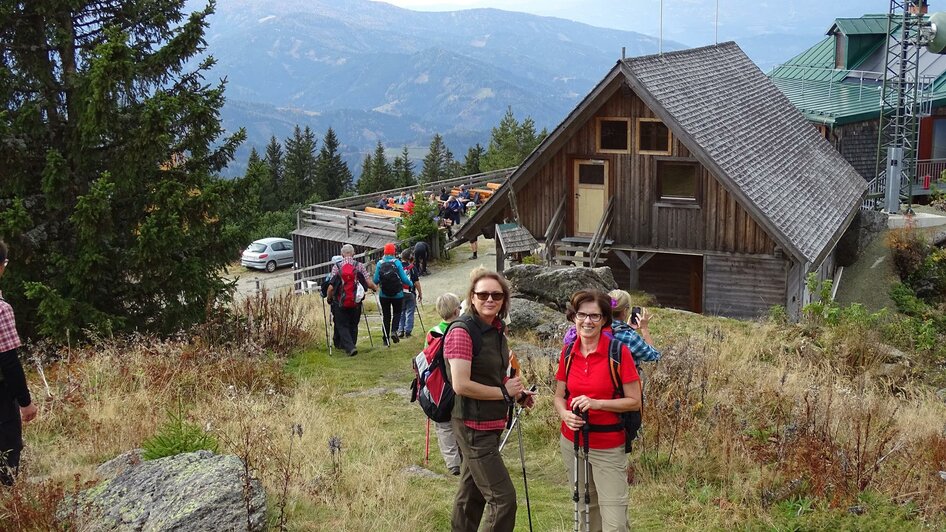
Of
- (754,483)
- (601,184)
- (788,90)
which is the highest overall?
(788,90)

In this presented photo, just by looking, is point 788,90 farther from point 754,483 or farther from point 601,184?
point 754,483

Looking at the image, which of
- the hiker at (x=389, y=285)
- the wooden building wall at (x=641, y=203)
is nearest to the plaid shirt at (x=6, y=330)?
the hiker at (x=389, y=285)

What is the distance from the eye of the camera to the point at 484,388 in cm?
560

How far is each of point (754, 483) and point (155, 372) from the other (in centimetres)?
582

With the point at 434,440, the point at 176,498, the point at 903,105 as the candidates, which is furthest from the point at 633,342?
the point at 903,105

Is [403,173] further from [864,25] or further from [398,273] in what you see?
[398,273]

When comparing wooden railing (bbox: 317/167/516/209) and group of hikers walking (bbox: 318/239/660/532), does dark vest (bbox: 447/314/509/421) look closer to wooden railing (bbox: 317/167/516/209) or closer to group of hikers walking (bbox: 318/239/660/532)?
group of hikers walking (bbox: 318/239/660/532)

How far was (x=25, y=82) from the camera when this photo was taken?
12.4m

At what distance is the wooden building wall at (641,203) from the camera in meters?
20.0

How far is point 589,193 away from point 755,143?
13.3 feet

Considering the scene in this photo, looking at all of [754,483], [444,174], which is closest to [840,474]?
[754,483]

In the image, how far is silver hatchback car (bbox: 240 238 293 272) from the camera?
41.7m

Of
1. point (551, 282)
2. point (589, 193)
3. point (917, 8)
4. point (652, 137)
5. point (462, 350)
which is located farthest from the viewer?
point (917, 8)

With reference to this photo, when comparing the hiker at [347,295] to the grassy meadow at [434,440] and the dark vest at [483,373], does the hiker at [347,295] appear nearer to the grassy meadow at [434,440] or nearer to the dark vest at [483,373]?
the grassy meadow at [434,440]
